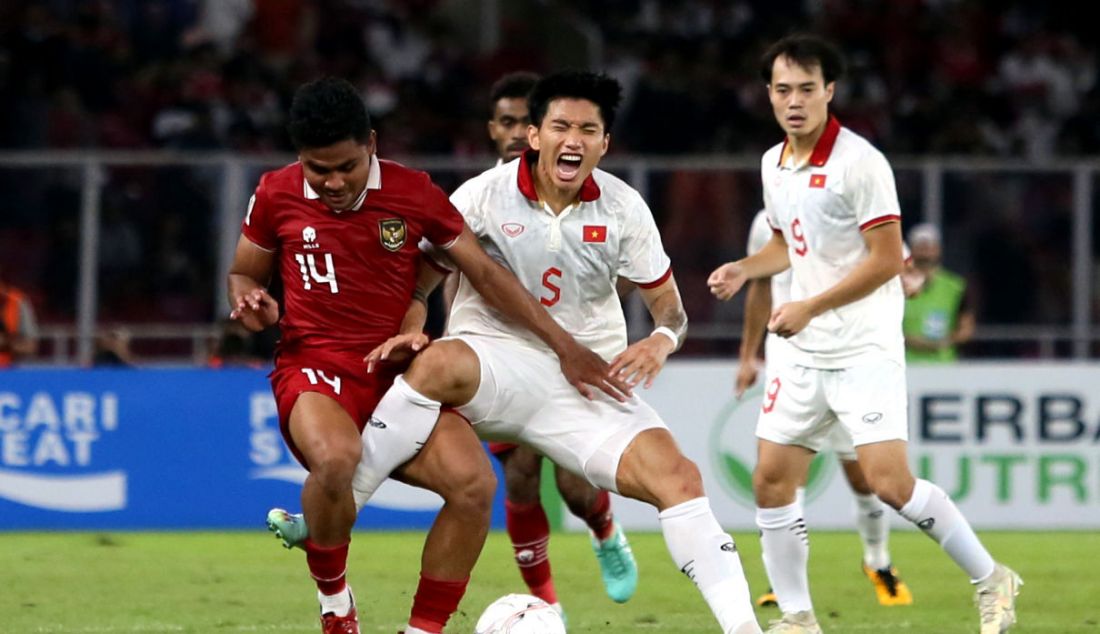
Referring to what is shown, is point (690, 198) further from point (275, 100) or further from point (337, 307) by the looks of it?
point (337, 307)

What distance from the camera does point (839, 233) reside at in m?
7.53

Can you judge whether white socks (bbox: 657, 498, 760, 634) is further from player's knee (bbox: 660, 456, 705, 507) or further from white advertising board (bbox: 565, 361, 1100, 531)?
white advertising board (bbox: 565, 361, 1100, 531)

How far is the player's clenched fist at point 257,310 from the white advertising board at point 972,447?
614cm

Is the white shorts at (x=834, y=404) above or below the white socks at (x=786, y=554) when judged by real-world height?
above

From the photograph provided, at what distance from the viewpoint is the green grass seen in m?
8.08

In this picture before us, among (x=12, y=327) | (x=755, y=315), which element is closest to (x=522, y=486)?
(x=755, y=315)

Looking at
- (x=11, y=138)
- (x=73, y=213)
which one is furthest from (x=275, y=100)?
(x=73, y=213)

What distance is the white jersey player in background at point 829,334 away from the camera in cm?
735

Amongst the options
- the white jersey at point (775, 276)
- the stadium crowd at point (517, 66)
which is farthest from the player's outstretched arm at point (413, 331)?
the stadium crowd at point (517, 66)

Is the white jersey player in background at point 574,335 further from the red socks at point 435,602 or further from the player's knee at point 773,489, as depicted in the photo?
the player's knee at point 773,489

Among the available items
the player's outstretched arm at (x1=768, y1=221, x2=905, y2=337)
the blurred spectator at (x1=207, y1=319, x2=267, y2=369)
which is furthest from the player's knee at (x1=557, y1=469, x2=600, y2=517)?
the blurred spectator at (x1=207, y1=319, x2=267, y2=369)

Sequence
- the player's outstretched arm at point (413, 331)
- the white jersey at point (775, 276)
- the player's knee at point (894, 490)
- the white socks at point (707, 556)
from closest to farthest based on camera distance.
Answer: the white socks at point (707, 556)
the player's outstretched arm at point (413, 331)
the player's knee at point (894, 490)
the white jersey at point (775, 276)

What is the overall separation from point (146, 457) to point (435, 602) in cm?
617

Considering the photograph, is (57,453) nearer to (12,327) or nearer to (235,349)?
(12,327)
